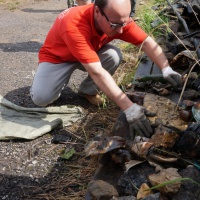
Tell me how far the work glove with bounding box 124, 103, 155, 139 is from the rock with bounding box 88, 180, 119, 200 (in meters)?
0.52

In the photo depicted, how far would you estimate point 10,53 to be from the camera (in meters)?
4.95

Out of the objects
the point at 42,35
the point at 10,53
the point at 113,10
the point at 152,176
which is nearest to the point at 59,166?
the point at 152,176

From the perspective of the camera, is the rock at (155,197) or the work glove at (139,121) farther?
the work glove at (139,121)

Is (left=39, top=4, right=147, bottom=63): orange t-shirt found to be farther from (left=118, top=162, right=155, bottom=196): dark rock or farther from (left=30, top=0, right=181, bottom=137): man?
(left=118, top=162, right=155, bottom=196): dark rock

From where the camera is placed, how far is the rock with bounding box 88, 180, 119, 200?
178cm

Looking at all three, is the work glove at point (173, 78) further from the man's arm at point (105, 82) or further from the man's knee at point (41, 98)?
the man's knee at point (41, 98)

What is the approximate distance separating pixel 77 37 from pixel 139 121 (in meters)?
0.85

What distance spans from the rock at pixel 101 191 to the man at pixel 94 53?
1.74 feet

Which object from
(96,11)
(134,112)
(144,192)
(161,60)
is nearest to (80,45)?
(96,11)

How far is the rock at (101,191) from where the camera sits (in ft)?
5.83

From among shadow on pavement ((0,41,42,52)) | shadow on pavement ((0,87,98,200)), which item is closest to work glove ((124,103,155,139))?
shadow on pavement ((0,87,98,200))

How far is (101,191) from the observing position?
1802 millimetres

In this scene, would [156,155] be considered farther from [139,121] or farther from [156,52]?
[156,52]

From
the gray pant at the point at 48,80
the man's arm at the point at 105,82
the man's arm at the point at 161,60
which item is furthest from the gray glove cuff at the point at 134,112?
the gray pant at the point at 48,80
